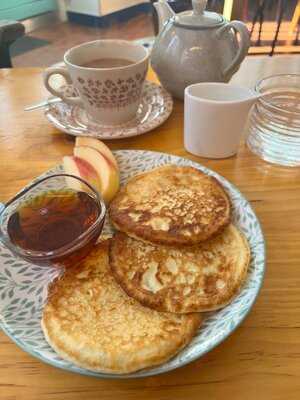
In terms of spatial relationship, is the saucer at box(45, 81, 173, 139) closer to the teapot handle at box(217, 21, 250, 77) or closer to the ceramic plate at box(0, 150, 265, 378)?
the teapot handle at box(217, 21, 250, 77)

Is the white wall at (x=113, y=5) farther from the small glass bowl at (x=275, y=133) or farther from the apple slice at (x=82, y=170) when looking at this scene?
the apple slice at (x=82, y=170)

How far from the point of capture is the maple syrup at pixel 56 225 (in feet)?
2.13

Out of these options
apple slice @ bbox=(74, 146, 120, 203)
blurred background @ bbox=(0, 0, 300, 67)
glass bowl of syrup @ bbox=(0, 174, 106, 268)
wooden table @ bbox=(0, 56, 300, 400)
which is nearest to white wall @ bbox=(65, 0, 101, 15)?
blurred background @ bbox=(0, 0, 300, 67)

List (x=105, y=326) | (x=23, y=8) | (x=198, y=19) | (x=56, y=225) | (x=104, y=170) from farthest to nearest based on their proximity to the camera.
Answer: (x=23, y=8), (x=198, y=19), (x=104, y=170), (x=56, y=225), (x=105, y=326)

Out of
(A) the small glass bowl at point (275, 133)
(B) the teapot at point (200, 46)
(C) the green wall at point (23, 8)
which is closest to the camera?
(A) the small glass bowl at point (275, 133)

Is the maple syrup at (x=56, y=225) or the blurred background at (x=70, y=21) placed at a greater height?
the maple syrup at (x=56, y=225)

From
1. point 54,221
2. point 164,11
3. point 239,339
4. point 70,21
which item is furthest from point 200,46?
point 70,21

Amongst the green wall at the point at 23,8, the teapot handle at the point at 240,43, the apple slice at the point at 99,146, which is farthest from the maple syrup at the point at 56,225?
the green wall at the point at 23,8

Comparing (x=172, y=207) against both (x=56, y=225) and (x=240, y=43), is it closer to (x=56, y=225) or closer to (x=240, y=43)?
(x=56, y=225)

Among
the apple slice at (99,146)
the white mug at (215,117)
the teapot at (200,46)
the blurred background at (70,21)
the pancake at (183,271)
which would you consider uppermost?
the teapot at (200,46)

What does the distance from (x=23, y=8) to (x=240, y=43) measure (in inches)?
174

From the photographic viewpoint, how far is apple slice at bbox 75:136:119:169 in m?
0.88

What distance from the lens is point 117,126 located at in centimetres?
109

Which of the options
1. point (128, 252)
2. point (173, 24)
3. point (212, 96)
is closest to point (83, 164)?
point (128, 252)
